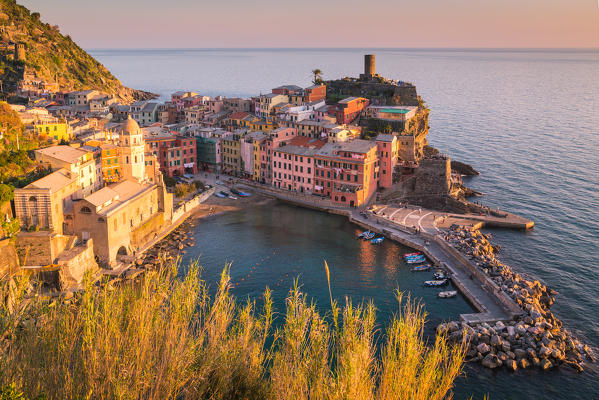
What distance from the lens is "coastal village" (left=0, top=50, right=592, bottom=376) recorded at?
35312mm

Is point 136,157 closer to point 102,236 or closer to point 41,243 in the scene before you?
point 102,236

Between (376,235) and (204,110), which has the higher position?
(204,110)

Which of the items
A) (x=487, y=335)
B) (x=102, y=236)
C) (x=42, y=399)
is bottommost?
(x=487, y=335)

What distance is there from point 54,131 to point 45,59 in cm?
5257

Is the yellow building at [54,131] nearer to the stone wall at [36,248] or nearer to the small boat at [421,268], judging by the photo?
the stone wall at [36,248]

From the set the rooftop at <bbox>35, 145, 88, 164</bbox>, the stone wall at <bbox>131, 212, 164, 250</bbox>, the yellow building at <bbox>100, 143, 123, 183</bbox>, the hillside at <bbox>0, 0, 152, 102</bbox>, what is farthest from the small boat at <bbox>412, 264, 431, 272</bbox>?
the hillside at <bbox>0, 0, 152, 102</bbox>

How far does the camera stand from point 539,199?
195 ft

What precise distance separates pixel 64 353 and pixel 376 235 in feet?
123

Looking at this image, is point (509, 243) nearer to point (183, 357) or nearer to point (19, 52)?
point (183, 357)

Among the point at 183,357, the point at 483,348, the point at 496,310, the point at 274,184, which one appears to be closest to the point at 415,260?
the point at 496,310

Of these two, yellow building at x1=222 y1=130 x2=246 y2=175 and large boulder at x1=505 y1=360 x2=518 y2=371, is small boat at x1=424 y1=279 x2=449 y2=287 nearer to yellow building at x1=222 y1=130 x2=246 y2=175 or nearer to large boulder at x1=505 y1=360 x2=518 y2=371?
large boulder at x1=505 y1=360 x2=518 y2=371

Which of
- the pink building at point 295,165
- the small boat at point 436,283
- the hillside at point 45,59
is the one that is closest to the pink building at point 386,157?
the pink building at point 295,165

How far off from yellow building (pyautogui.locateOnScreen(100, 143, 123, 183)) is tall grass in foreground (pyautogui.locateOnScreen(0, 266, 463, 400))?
36.3 metres

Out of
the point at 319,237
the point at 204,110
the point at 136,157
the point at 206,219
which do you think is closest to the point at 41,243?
the point at 136,157
